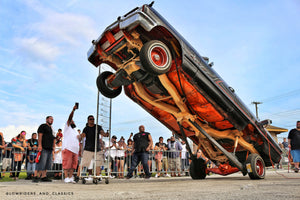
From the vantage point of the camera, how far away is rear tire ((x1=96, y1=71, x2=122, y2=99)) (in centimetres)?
575

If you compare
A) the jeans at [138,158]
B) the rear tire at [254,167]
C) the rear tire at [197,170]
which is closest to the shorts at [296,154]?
the rear tire at [254,167]

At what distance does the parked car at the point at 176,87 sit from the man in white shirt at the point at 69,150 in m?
→ 1.64

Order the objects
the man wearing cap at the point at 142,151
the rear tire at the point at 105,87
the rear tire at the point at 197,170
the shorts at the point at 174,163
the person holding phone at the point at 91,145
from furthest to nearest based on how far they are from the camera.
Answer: the shorts at the point at 174,163, the man wearing cap at the point at 142,151, the rear tire at the point at 197,170, the person holding phone at the point at 91,145, the rear tire at the point at 105,87

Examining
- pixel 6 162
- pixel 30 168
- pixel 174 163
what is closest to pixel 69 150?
pixel 30 168

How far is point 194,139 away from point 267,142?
192 centimetres

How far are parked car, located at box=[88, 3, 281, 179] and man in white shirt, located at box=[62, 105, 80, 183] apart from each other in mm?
1641

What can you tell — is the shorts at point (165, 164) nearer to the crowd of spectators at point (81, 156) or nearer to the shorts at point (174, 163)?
the crowd of spectators at point (81, 156)

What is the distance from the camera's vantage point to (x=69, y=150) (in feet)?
21.4

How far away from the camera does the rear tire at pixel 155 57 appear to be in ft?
14.1

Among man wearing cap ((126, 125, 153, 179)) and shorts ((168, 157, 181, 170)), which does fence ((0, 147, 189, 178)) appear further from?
man wearing cap ((126, 125, 153, 179))

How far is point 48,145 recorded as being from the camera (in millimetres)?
6895

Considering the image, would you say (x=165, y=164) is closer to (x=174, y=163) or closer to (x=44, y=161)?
(x=174, y=163)

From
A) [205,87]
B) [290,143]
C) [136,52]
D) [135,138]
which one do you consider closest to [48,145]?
[135,138]

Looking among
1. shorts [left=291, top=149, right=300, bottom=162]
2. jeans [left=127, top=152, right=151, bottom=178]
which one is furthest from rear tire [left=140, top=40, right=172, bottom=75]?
shorts [left=291, top=149, right=300, bottom=162]
